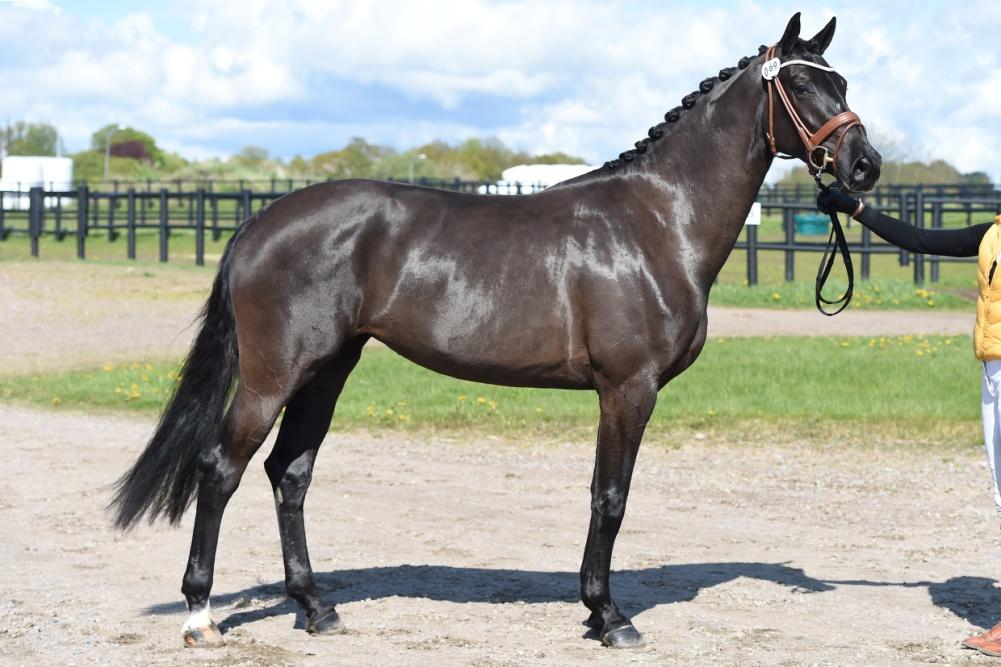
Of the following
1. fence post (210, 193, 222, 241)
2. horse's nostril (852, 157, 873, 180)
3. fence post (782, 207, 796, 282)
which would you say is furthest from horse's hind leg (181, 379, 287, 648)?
fence post (210, 193, 222, 241)

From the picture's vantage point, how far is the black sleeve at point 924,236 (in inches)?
208

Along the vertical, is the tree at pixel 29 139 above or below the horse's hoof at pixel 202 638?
above

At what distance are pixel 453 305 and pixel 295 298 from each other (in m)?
0.64

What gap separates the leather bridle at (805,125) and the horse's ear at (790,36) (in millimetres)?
44

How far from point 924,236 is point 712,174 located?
3.38ft

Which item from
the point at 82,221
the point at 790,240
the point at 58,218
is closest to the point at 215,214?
the point at 82,221

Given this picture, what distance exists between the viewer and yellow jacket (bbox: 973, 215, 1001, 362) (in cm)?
486

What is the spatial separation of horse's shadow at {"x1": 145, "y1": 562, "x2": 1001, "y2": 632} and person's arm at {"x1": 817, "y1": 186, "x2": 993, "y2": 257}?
5.29 ft

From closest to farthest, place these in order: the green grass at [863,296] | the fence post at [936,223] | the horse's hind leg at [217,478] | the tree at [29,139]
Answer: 1. the horse's hind leg at [217,478]
2. the green grass at [863,296]
3. the fence post at [936,223]
4. the tree at [29,139]

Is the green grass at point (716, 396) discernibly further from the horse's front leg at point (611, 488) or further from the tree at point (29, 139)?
the tree at point (29, 139)

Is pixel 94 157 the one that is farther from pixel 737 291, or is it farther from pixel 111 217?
pixel 737 291

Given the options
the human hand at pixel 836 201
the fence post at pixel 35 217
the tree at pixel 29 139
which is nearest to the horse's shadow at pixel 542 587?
the human hand at pixel 836 201

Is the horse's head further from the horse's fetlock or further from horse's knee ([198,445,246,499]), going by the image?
horse's knee ([198,445,246,499])

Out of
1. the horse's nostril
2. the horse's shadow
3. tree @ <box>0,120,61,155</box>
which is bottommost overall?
the horse's shadow
